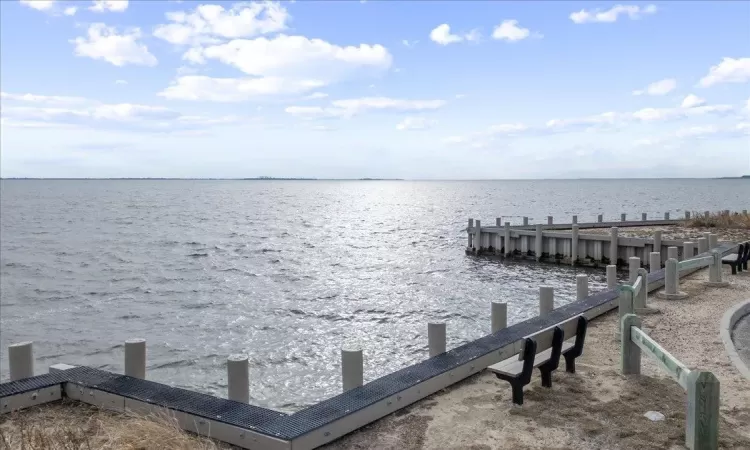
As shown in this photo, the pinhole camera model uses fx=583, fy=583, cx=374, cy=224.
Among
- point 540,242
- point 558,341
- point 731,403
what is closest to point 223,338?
point 558,341

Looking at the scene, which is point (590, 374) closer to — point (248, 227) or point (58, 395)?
point (58, 395)

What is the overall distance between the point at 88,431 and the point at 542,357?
469 centimetres

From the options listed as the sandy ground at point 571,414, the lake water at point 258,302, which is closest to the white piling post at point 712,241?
the lake water at point 258,302

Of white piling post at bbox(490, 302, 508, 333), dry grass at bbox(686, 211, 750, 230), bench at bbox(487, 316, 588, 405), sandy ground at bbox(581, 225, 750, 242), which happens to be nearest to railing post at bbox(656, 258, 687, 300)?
white piling post at bbox(490, 302, 508, 333)

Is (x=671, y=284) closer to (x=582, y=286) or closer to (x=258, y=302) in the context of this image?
(x=582, y=286)

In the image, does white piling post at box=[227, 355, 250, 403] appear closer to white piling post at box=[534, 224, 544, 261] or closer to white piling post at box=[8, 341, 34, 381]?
white piling post at box=[8, 341, 34, 381]

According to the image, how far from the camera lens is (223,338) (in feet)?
56.1

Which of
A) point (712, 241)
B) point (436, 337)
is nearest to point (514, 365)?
point (436, 337)

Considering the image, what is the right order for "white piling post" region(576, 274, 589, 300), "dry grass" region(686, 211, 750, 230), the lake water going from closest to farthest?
"white piling post" region(576, 274, 589, 300)
the lake water
"dry grass" region(686, 211, 750, 230)

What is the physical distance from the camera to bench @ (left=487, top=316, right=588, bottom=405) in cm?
593

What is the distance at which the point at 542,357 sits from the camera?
6469 mm

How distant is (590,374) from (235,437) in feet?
13.9

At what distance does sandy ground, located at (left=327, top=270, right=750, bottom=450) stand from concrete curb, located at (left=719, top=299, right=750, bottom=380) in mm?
118

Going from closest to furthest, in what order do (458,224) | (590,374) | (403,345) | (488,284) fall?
(590,374) < (403,345) < (488,284) < (458,224)
